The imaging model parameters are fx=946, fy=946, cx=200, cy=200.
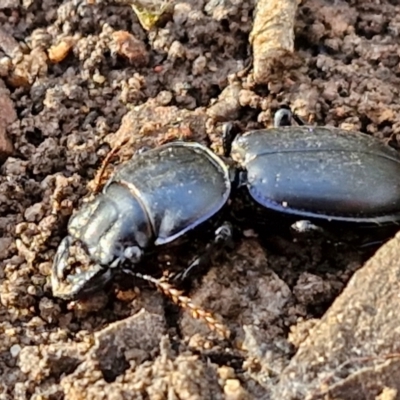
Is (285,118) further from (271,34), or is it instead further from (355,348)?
(355,348)

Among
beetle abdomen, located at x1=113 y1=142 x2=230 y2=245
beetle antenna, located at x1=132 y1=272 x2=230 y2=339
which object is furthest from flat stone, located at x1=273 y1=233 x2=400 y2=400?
beetle abdomen, located at x1=113 y1=142 x2=230 y2=245

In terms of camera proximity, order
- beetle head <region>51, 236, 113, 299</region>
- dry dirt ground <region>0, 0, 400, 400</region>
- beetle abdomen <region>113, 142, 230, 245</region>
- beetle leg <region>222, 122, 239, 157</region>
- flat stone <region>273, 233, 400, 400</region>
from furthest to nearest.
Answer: beetle leg <region>222, 122, 239, 157</region> → beetle abdomen <region>113, 142, 230, 245</region> → beetle head <region>51, 236, 113, 299</region> → dry dirt ground <region>0, 0, 400, 400</region> → flat stone <region>273, 233, 400, 400</region>

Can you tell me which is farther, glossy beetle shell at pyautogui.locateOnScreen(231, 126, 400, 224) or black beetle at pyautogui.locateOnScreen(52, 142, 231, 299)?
glossy beetle shell at pyautogui.locateOnScreen(231, 126, 400, 224)

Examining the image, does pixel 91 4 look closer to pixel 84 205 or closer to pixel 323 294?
pixel 84 205

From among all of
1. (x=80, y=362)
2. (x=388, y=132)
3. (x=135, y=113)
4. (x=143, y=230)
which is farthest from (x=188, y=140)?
(x=80, y=362)

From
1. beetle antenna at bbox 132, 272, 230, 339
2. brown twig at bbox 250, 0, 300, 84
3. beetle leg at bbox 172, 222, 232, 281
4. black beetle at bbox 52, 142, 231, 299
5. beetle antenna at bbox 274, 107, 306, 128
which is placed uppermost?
brown twig at bbox 250, 0, 300, 84

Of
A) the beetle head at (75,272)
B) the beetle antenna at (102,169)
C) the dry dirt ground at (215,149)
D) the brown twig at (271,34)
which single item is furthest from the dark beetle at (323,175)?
the beetle head at (75,272)

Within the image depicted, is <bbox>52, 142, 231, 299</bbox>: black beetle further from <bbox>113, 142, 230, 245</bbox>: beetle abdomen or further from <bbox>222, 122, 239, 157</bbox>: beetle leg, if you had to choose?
<bbox>222, 122, 239, 157</bbox>: beetle leg
